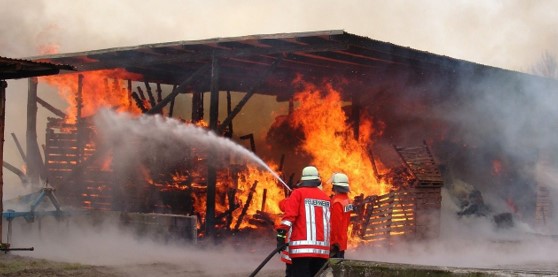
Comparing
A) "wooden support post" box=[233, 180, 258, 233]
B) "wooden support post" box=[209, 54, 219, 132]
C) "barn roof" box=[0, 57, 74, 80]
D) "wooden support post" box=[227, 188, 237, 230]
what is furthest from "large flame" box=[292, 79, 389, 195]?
"barn roof" box=[0, 57, 74, 80]

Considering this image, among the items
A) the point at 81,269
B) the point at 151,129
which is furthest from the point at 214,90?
the point at 81,269

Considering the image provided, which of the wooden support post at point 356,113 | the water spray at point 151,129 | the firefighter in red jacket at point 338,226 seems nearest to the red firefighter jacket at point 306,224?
the firefighter in red jacket at point 338,226

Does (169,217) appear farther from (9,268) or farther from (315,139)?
(315,139)

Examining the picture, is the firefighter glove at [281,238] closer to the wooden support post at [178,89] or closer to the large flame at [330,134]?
the wooden support post at [178,89]

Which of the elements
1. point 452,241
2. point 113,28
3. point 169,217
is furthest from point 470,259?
point 113,28

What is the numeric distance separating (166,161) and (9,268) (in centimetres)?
654

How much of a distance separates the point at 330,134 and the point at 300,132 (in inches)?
63.3

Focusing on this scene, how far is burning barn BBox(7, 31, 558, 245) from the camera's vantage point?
14.6m

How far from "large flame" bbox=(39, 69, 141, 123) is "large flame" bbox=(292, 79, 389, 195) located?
4.24 m

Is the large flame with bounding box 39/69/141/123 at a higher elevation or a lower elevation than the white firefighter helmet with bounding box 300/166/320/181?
higher

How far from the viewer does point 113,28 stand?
76.0 ft

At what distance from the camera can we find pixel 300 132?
19.2 m

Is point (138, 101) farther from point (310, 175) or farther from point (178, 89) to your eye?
point (310, 175)

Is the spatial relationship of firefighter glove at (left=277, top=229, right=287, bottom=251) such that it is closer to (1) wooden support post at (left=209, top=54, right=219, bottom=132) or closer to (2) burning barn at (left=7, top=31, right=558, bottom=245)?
(2) burning barn at (left=7, top=31, right=558, bottom=245)
